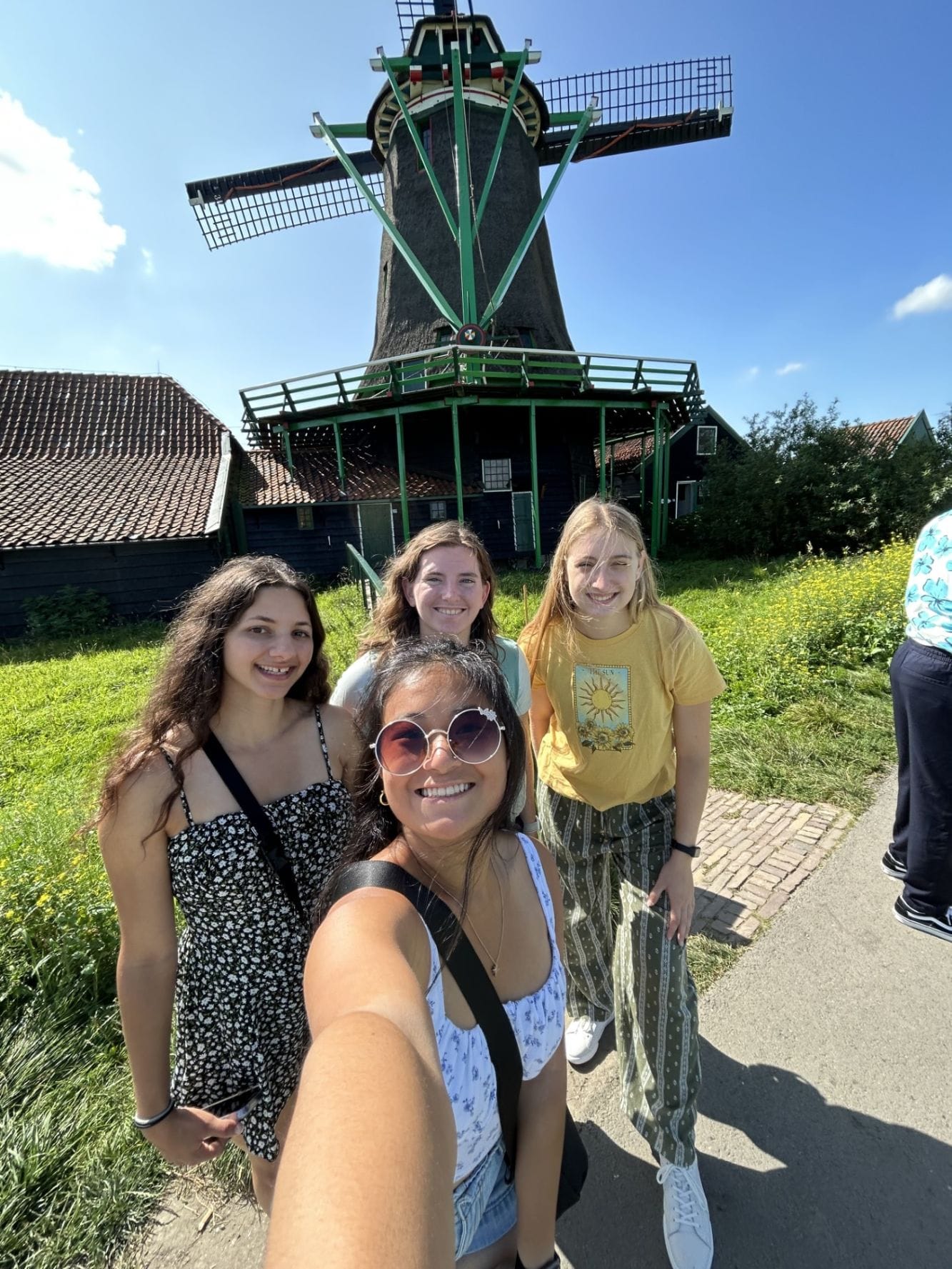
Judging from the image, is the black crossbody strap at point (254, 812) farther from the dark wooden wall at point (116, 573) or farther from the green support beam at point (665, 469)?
the green support beam at point (665, 469)

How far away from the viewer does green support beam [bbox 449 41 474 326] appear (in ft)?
45.2

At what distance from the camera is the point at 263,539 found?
14.8 meters

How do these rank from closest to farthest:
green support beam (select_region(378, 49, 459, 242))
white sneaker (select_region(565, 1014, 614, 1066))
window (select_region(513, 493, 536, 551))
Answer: white sneaker (select_region(565, 1014, 614, 1066)) < green support beam (select_region(378, 49, 459, 242)) < window (select_region(513, 493, 536, 551))

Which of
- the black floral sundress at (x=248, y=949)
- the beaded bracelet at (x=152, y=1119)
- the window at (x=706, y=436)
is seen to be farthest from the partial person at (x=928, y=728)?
the window at (x=706, y=436)

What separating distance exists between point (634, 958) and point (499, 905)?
0.78m

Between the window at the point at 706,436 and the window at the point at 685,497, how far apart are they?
1.37m

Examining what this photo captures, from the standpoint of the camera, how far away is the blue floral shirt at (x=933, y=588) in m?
2.44

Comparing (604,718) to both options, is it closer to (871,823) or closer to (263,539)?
(871,823)

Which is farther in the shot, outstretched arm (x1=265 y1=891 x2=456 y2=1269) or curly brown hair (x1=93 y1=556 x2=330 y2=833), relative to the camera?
curly brown hair (x1=93 y1=556 x2=330 y2=833)

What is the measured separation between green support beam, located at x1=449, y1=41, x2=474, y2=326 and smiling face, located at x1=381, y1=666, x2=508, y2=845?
15.3 meters

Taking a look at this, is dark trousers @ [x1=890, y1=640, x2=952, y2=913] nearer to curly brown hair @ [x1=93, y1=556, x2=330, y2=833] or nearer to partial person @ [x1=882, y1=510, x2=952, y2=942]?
partial person @ [x1=882, y1=510, x2=952, y2=942]

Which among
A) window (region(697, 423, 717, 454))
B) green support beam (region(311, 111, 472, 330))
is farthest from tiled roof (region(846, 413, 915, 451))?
green support beam (region(311, 111, 472, 330))

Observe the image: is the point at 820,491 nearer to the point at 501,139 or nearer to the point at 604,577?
the point at 501,139

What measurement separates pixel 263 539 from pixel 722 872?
14.1 m
